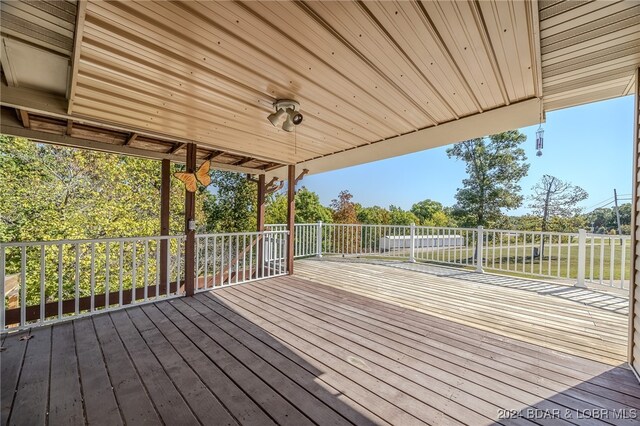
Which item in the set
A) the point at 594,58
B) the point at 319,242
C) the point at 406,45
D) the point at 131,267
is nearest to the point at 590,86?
the point at 594,58

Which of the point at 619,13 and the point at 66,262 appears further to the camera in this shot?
the point at 66,262

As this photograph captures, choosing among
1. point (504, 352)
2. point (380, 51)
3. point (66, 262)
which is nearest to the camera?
point (380, 51)

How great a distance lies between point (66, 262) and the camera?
8.14m

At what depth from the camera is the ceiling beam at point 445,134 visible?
2695 millimetres

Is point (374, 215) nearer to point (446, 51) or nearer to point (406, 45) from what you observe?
point (446, 51)

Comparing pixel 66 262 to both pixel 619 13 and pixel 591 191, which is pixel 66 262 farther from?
pixel 591 191

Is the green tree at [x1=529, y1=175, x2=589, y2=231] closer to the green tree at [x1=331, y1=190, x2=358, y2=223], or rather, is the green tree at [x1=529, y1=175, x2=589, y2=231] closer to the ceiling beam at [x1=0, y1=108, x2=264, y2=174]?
the green tree at [x1=331, y1=190, x2=358, y2=223]

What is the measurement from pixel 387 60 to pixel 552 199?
1443 centimetres

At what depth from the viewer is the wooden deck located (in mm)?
1516

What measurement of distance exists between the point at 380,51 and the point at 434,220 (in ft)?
54.9

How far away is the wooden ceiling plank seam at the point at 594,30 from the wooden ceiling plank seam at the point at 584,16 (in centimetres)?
3

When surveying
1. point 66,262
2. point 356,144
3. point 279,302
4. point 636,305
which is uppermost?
point 356,144

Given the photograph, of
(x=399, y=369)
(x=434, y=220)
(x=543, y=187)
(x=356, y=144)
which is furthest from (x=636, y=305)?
(x=434, y=220)

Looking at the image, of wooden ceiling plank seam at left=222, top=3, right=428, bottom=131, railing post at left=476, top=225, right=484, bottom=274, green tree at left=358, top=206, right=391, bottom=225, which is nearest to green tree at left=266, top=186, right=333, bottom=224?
green tree at left=358, top=206, right=391, bottom=225
